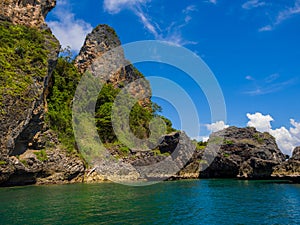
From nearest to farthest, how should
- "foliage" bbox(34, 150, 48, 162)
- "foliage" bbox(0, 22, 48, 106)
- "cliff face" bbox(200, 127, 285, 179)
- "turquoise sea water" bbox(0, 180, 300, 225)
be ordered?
"turquoise sea water" bbox(0, 180, 300, 225)
"foliage" bbox(0, 22, 48, 106)
"foliage" bbox(34, 150, 48, 162)
"cliff face" bbox(200, 127, 285, 179)

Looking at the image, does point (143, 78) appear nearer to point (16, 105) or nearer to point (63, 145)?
point (63, 145)

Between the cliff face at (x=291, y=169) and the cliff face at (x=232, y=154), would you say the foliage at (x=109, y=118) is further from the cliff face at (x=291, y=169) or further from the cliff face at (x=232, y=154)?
the cliff face at (x=291, y=169)

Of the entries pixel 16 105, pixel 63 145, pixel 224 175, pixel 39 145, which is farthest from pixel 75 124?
pixel 224 175

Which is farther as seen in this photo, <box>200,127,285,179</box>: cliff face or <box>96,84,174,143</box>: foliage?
<box>96,84,174,143</box>: foliage

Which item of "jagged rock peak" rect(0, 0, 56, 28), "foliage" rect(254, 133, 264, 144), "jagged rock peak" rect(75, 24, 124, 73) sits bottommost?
"foliage" rect(254, 133, 264, 144)

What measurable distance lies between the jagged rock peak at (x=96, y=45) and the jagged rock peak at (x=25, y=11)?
26053 millimetres

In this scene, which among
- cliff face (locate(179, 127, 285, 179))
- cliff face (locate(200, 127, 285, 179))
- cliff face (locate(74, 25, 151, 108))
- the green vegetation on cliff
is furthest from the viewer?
cliff face (locate(74, 25, 151, 108))

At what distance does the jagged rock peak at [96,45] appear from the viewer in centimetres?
8050

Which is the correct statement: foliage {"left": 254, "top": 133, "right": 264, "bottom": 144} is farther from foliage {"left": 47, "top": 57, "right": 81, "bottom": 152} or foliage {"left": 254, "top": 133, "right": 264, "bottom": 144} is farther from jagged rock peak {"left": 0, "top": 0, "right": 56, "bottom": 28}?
jagged rock peak {"left": 0, "top": 0, "right": 56, "bottom": 28}

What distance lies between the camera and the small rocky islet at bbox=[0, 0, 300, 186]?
121 ft

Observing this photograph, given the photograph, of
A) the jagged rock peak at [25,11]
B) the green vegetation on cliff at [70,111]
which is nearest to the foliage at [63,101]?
the green vegetation on cliff at [70,111]

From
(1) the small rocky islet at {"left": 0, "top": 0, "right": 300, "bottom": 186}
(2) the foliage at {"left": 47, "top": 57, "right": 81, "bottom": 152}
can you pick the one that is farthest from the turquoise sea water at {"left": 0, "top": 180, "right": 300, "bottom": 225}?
(2) the foliage at {"left": 47, "top": 57, "right": 81, "bottom": 152}

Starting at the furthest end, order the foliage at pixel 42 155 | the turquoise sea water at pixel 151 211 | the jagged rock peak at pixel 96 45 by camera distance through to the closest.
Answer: the jagged rock peak at pixel 96 45, the foliage at pixel 42 155, the turquoise sea water at pixel 151 211

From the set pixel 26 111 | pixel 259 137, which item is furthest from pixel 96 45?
pixel 259 137
